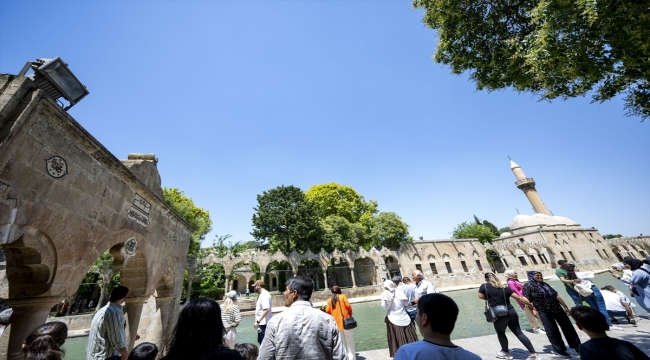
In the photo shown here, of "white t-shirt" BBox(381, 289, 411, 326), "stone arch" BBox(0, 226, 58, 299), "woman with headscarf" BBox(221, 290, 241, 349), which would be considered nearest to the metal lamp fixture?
"stone arch" BBox(0, 226, 58, 299)

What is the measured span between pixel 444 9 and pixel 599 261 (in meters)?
55.3

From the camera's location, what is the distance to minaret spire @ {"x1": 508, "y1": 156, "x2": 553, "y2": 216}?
45375mm

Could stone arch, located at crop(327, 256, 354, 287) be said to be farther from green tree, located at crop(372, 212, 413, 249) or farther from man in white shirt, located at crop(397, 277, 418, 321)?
man in white shirt, located at crop(397, 277, 418, 321)

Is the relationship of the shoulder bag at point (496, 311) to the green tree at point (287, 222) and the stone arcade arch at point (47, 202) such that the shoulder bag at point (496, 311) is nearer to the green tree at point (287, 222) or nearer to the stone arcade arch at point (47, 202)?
the stone arcade arch at point (47, 202)

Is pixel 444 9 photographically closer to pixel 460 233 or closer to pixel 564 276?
pixel 564 276

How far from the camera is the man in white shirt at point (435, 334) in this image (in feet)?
5.67

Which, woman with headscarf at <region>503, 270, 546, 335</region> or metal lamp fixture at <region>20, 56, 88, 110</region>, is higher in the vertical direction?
metal lamp fixture at <region>20, 56, 88, 110</region>

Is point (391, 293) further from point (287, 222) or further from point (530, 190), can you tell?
point (530, 190)

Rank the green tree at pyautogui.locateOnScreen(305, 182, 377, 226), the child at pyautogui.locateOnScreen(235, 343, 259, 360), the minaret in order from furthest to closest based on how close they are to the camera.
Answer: the minaret → the green tree at pyautogui.locateOnScreen(305, 182, 377, 226) → the child at pyautogui.locateOnScreen(235, 343, 259, 360)

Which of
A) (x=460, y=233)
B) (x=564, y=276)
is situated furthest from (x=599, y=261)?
(x=564, y=276)

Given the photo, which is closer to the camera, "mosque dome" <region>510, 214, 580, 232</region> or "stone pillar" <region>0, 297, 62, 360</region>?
"stone pillar" <region>0, 297, 62, 360</region>

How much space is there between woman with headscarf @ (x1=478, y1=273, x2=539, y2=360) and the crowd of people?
0.06 ft

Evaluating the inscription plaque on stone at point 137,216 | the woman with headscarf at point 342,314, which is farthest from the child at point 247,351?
the inscription plaque on stone at point 137,216

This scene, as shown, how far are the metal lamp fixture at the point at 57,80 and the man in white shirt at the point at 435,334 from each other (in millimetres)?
6783
